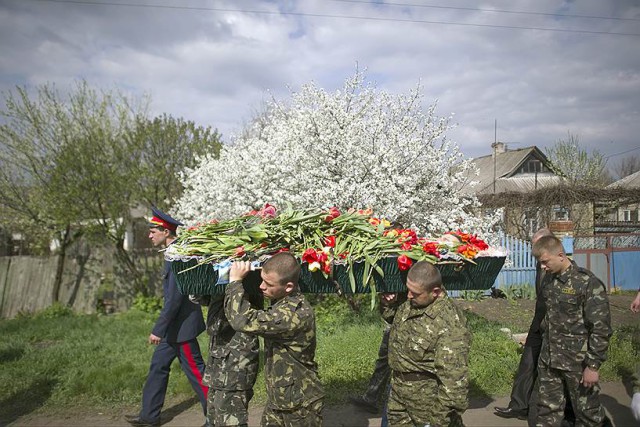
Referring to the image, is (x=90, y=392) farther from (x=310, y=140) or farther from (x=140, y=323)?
(x=310, y=140)

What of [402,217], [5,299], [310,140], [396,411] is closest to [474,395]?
[396,411]

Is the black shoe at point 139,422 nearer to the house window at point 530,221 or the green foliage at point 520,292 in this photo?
the green foliage at point 520,292

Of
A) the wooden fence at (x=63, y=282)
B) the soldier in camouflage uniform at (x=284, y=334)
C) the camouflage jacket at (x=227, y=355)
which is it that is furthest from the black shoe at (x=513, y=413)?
the wooden fence at (x=63, y=282)

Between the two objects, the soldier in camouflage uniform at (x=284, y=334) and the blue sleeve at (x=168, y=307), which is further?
the blue sleeve at (x=168, y=307)

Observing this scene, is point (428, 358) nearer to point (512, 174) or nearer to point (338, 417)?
point (338, 417)

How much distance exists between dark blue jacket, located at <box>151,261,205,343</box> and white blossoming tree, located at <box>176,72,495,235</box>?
4420mm

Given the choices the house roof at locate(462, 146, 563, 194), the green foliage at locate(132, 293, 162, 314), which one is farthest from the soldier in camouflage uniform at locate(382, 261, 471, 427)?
the house roof at locate(462, 146, 563, 194)

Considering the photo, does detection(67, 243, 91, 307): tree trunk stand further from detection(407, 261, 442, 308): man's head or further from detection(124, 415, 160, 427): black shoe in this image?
detection(407, 261, 442, 308): man's head

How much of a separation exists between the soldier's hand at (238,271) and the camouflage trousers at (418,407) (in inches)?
54.6

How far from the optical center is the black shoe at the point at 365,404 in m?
5.19

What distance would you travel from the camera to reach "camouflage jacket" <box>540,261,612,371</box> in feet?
12.9

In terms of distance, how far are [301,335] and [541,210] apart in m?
14.7

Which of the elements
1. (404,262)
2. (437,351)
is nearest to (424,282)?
(404,262)

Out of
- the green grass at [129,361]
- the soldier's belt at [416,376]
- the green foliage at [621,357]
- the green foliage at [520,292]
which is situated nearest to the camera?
the soldier's belt at [416,376]
